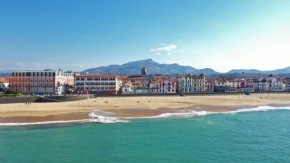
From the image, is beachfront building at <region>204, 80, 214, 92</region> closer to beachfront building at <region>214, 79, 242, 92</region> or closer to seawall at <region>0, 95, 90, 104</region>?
beachfront building at <region>214, 79, 242, 92</region>

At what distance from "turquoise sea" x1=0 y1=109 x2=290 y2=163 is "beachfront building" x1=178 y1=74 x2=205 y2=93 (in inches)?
1843

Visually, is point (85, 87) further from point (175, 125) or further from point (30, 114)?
point (175, 125)

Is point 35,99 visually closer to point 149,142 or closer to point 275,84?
point 149,142

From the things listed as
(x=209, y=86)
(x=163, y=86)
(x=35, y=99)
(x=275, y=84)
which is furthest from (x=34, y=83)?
(x=275, y=84)

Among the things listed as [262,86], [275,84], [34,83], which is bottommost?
[262,86]

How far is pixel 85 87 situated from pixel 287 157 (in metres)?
59.3

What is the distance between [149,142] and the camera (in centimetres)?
2345

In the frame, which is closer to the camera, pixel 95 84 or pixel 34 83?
pixel 34 83

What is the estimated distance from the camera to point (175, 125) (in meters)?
31.4

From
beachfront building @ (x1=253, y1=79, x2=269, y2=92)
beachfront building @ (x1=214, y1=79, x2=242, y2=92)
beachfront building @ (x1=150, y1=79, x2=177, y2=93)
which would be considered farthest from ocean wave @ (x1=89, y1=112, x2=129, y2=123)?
beachfront building @ (x1=253, y1=79, x2=269, y2=92)

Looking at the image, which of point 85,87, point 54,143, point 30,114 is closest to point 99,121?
point 54,143

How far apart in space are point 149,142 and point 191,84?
60868 millimetres

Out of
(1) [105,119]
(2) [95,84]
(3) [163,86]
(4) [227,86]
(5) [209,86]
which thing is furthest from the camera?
(5) [209,86]

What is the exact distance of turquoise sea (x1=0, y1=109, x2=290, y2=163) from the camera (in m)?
19.5
